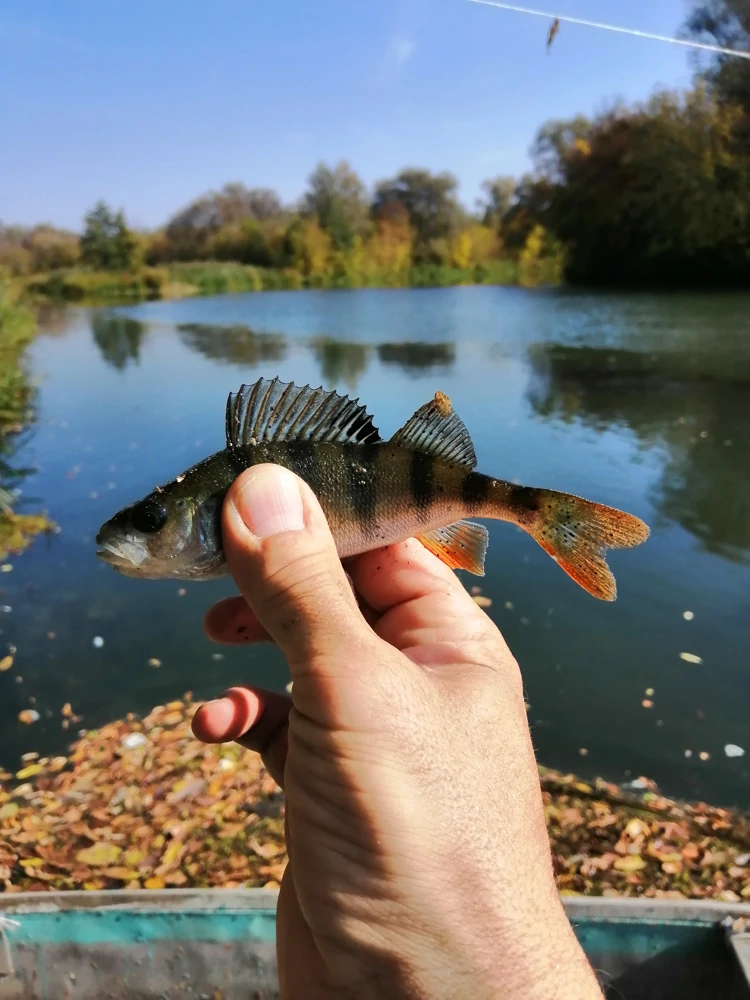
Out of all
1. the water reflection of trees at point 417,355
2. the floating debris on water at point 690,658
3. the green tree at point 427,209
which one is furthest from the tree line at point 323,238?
the floating debris on water at point 690,658

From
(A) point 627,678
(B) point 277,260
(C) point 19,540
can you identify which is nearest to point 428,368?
(C) point 19,540

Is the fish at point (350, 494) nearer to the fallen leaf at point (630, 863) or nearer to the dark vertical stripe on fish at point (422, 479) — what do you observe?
the dark vertical stripe on fish at point (422, 479)

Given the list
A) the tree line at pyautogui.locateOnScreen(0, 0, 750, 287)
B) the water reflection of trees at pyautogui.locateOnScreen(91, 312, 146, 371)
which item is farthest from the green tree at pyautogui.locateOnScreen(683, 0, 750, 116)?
the water reflection of trees at pyautogui.locateOnScreen(91, 312, 146, 371)

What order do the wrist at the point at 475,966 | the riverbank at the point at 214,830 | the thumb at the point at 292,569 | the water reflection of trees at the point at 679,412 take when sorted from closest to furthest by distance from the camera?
the wrist at the point at 475,966 < the thumb at the point at 292,569 < the riverbank at the point at 214,830 < the water reflection of trees at the point at 679,412

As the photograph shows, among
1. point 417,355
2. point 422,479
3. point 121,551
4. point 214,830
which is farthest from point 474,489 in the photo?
point 417,355

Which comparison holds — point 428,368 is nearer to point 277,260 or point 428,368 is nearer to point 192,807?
point 192,807

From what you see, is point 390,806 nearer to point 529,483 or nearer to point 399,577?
point 399,577

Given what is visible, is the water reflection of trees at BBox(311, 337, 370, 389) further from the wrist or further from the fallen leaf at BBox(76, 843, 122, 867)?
the wrist
